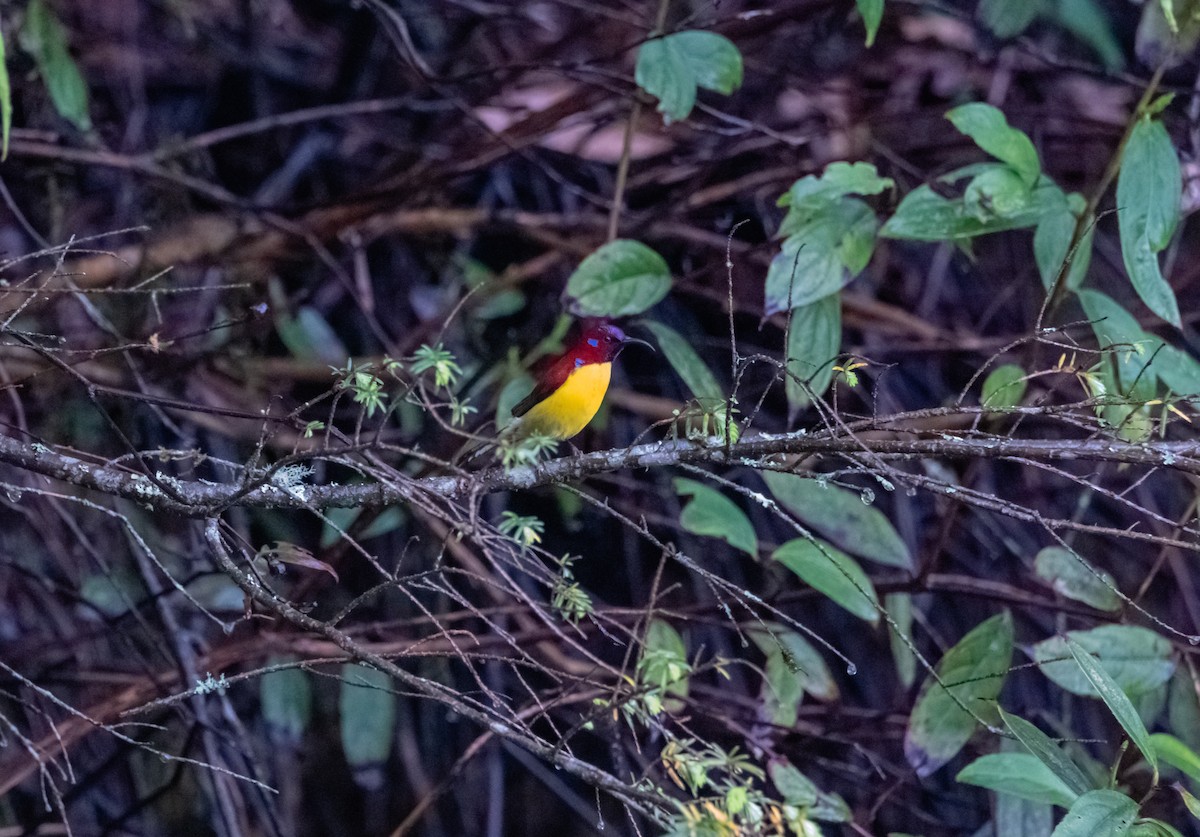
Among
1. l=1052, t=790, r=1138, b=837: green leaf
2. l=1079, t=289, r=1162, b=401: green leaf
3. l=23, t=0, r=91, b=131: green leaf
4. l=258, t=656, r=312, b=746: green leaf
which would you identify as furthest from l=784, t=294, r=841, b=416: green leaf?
l=23, t=0, r=91, b=131: green leaf

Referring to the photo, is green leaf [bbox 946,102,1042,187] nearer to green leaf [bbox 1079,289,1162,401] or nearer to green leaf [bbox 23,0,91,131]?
green leaf [bbox 1079,289,1162,401]

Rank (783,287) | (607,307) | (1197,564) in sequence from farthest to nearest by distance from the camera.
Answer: (1197,564)
(607,307)
(783,287)

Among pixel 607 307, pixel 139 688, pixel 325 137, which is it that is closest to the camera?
pixel 607 307

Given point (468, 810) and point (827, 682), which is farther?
Result: point (468, 810)

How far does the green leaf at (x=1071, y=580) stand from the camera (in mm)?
2617

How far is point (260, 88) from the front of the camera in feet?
13.8

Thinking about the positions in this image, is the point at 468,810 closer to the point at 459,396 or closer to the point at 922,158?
the point at 459,396

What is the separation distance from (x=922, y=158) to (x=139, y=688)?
2858 millimetres

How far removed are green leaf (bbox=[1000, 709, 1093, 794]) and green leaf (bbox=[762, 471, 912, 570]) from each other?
2.50 ft

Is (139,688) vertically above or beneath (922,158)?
beneath

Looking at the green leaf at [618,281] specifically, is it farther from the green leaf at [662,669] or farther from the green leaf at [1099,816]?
the green leaf at [1099,816]

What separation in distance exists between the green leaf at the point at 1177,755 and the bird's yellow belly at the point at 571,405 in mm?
1408

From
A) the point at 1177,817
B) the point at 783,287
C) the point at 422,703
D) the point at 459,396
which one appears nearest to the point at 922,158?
the point at 783,287

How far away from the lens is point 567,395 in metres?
2.72
